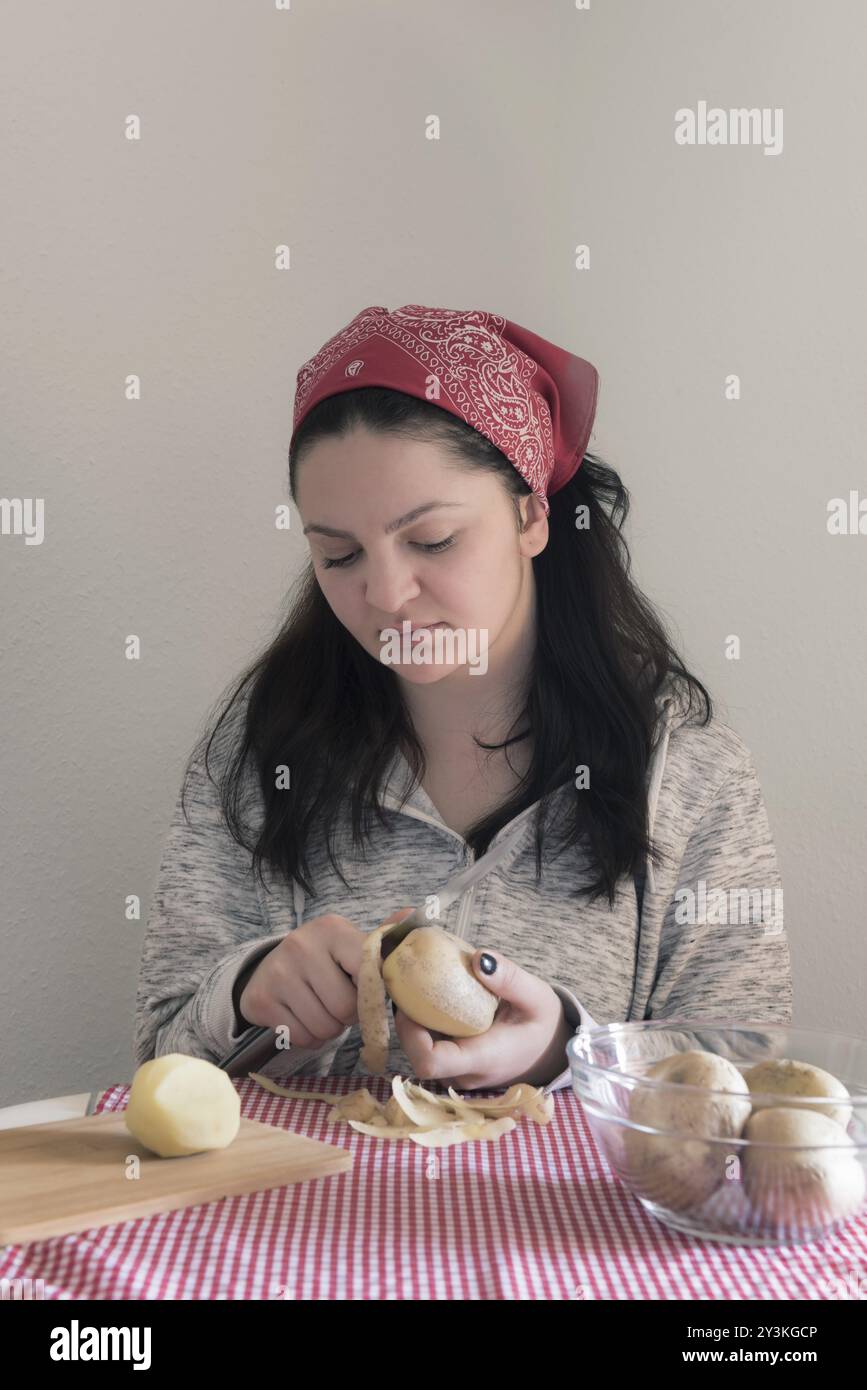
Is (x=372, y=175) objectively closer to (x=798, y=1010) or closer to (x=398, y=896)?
(x=398, y=896)

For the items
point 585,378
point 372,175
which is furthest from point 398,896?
point 372,175

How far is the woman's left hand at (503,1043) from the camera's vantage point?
0.97 meters

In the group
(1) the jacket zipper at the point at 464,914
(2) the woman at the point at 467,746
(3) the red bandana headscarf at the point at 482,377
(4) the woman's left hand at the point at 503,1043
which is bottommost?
(4) the woman's left hand at the point at 503,1043

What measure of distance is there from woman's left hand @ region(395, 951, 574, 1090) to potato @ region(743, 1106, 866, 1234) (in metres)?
0.31

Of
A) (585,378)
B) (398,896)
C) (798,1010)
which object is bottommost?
(798,1010)

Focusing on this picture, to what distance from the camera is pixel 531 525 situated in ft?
4.46

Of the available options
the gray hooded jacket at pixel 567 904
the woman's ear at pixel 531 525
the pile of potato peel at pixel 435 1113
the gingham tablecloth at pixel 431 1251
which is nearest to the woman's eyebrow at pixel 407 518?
the woman's ear at pixel 531 525

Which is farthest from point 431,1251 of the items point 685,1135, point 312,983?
point 312,983

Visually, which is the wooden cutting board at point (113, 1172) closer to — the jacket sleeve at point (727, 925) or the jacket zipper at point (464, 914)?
the jacket zipper at point (464, 914)

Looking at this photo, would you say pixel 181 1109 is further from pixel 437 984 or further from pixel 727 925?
pixel 727 925

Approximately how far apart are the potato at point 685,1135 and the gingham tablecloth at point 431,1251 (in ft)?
0.10

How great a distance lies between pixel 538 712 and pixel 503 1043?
1.53 feet

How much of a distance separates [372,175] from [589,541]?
2.09 feet

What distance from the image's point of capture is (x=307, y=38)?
1.71 m
